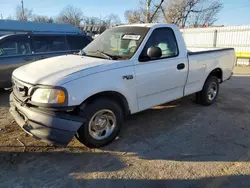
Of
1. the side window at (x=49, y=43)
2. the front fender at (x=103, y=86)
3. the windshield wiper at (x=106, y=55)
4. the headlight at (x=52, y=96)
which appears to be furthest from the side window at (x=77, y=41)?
the headlight at (x=52, y=96)

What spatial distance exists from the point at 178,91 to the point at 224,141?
1.30m

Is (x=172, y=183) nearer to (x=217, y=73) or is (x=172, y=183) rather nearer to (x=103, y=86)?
(x=103, y=86)

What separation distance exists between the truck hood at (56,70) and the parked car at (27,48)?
297cm

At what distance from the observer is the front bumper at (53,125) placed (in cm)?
290

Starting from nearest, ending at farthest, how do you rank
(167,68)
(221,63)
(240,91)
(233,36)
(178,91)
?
1. (167,68)
2. (178,91)
3. (221,63)
4. (240,91)
5. (233,36)

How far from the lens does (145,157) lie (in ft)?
10.9

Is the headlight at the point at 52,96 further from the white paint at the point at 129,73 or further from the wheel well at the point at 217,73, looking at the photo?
the wheel well at the point at 217,73

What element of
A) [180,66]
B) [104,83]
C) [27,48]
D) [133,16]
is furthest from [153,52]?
[133,16]

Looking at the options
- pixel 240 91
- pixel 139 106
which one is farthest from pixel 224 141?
pixel 240 91

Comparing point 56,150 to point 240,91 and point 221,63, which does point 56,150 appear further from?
point 240,91

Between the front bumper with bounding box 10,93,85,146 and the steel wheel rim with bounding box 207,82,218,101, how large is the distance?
3762 mm

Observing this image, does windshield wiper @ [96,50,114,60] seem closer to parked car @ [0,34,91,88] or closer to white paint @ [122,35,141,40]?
white paint @ [122,35,141,40]

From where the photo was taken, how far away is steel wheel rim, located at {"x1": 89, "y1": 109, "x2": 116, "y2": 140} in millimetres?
3371

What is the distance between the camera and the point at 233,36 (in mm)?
15273
